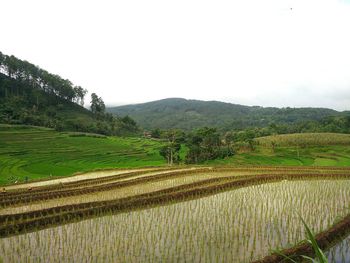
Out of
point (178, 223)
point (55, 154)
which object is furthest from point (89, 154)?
point (178, 223)

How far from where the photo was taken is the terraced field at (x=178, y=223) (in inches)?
287

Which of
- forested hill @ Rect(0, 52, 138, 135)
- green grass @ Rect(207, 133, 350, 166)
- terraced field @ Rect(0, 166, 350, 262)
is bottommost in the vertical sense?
green grass @ Rect(207, 133, 350, 166)

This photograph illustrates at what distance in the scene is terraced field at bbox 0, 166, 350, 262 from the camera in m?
7.30

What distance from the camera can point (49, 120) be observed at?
205 ft

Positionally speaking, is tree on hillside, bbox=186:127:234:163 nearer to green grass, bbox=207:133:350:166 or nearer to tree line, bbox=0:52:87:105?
green grass, bbox=207:133:350:166

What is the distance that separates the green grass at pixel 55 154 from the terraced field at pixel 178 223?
1576cm

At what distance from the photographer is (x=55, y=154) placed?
39.1 meters

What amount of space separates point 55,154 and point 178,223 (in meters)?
32.8

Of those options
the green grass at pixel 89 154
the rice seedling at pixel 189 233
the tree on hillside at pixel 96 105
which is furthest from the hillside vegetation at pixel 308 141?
the tree on hillside at pixel 96 105

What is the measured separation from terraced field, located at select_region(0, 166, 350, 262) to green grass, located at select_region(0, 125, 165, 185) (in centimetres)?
1576

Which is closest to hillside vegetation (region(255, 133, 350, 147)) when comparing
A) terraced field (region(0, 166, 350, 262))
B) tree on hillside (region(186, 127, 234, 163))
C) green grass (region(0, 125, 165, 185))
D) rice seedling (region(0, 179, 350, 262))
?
tree on hillside (region(186, 127, 234, 163))

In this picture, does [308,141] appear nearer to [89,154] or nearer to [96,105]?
[89,154]

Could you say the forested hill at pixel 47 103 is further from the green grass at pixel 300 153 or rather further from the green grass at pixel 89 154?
the green grass at pixel 300 153

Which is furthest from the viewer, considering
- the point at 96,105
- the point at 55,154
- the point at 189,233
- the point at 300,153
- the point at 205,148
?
the point at 96,105
